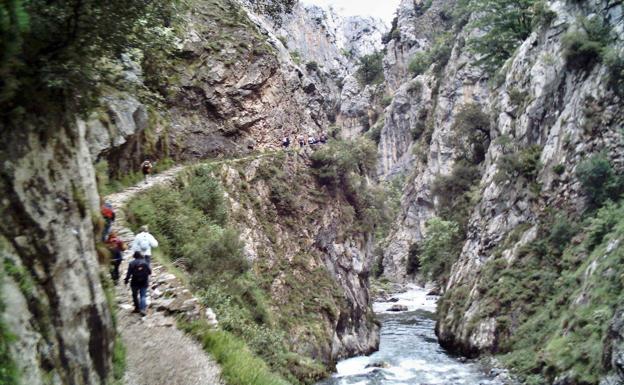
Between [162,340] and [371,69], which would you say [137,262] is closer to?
[162,340]

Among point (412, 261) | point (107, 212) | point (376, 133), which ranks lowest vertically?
point (412, 261)

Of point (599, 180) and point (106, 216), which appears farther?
point (599, 180)

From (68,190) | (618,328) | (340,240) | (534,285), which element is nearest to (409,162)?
(340,240)

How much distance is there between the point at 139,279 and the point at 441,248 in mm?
35089

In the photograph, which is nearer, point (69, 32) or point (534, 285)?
A: point (69, 32)

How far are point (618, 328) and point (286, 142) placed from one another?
21.6 metres

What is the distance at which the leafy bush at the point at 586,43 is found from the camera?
28000 millimetres

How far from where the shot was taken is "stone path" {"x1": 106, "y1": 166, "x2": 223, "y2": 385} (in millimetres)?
8617

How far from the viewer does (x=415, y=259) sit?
6619 centimetres

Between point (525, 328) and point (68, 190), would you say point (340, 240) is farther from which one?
point (68, 190)

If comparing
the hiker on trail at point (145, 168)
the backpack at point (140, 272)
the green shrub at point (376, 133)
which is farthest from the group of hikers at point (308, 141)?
the green shrub at point (376, 133)

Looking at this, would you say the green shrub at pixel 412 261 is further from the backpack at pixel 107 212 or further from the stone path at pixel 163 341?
the backpack at pixel 107 212

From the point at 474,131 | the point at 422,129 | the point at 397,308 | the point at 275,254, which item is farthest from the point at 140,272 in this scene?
the point at 422,129

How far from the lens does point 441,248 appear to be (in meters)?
42.1
